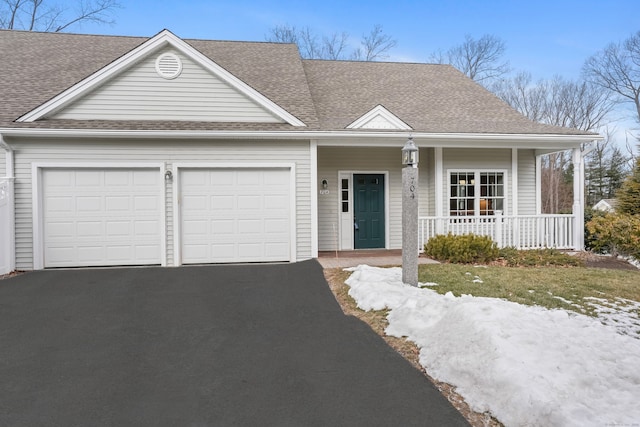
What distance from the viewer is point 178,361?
11.9 feet

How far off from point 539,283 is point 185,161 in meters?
6.98

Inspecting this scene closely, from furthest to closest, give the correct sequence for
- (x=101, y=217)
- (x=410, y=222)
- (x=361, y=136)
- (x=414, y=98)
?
(x=414, y=98) → (x=361, y=136) → (x=101, y=217) → (x=410, y=222)

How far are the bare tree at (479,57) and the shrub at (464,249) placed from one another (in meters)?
19.5

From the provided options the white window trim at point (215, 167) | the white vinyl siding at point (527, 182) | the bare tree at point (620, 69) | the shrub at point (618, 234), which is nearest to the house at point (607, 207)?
the shrub at point (618, 234)

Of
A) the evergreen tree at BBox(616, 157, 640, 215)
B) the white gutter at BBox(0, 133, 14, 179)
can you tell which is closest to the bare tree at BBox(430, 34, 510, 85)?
the evergreen tree at BBox(616, 157, 640, 215)

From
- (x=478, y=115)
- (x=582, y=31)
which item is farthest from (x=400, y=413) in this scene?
(x=582, y=31)

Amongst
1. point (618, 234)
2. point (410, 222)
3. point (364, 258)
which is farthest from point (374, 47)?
point (410, 222)

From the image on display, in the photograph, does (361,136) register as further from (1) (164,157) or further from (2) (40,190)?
(2) (40,190)

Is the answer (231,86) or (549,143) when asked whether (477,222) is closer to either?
(549,143)

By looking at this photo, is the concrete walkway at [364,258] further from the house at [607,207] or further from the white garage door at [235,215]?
the house at [607,207]

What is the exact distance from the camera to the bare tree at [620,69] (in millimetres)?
23703

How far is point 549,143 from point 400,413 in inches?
354

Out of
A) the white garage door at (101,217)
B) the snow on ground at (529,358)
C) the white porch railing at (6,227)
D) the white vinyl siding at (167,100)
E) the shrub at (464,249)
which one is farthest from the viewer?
the white vinyl siding at (167,100)

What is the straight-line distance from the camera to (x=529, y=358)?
3.03 meters
